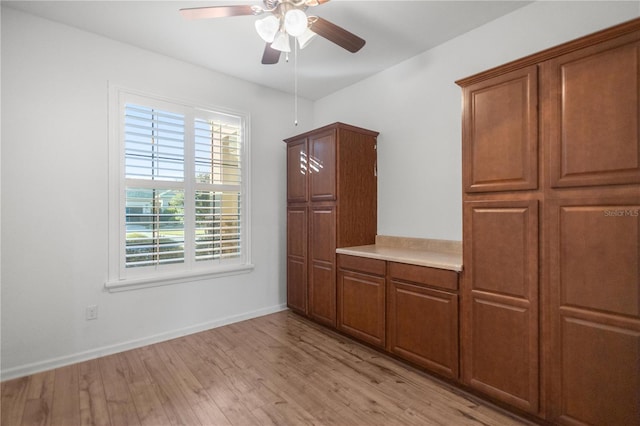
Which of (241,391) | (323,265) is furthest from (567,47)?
(241,391)

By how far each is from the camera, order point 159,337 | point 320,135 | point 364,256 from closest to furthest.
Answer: point 364,256 < point 159,337 < point 320,135

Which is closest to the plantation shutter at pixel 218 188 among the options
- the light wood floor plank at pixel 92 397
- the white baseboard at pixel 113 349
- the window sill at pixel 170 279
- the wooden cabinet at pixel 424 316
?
the window sill at pixel 170 279

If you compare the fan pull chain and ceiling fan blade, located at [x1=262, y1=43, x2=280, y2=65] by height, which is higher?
the fan pull chain

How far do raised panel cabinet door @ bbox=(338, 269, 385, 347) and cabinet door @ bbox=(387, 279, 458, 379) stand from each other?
0.11 m

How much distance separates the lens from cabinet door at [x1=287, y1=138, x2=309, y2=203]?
3482 mm

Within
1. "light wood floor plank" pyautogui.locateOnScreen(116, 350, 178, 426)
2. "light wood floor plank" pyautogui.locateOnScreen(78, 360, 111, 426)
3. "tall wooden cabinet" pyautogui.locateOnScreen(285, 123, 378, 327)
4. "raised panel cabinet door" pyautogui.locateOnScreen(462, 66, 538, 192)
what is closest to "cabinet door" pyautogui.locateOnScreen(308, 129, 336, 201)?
"tall wooden cabinet" pyautogui.locateOnScreen(285, 123, 378, 327)

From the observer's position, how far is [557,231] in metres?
1.69

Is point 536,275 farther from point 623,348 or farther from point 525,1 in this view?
point 525,1

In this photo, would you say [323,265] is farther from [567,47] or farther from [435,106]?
[567,47]

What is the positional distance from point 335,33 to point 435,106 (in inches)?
51.9

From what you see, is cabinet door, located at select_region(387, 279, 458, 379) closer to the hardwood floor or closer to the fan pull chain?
the hardwood floor

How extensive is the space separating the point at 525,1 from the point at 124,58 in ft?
11.0

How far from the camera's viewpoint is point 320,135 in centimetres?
325

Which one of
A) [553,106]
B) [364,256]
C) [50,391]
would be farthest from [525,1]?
[50,391]
